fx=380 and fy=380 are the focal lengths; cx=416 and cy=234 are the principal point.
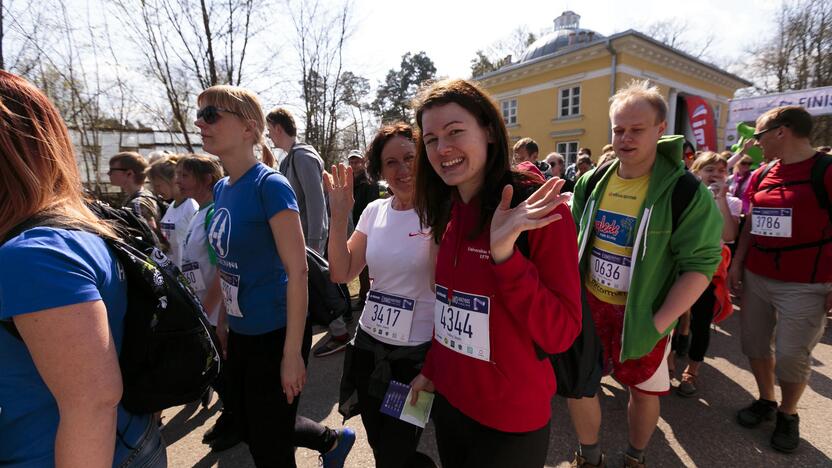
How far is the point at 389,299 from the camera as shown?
1.84 meters

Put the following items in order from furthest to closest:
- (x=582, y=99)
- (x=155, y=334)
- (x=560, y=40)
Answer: (x=560, y=40), (x=582, y=99), (x=155, y=334)

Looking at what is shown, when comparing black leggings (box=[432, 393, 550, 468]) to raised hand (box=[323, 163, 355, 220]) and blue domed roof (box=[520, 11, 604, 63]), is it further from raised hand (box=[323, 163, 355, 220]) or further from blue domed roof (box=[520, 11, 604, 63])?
blue domed roof (box=[520, 11, 604, 63])

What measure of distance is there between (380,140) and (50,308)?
149cm

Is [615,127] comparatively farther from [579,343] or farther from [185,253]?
[185,253]

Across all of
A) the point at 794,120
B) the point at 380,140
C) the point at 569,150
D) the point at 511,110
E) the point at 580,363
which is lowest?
the point at 580,363

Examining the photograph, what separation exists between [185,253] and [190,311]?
1.90 m

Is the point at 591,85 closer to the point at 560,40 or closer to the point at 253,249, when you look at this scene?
the point at 560,40

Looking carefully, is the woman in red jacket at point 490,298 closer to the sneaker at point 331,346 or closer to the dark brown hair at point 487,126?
the dark brown hair at point 487,126

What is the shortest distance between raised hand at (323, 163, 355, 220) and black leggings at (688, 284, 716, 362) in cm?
321

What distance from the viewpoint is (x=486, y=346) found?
1.30 m

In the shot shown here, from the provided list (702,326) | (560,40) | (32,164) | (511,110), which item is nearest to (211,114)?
(32,164)

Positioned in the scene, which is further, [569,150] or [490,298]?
[569,150]

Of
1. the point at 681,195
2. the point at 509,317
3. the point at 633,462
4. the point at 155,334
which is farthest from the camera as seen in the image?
the point at 633,462

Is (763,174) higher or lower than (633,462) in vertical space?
higher
